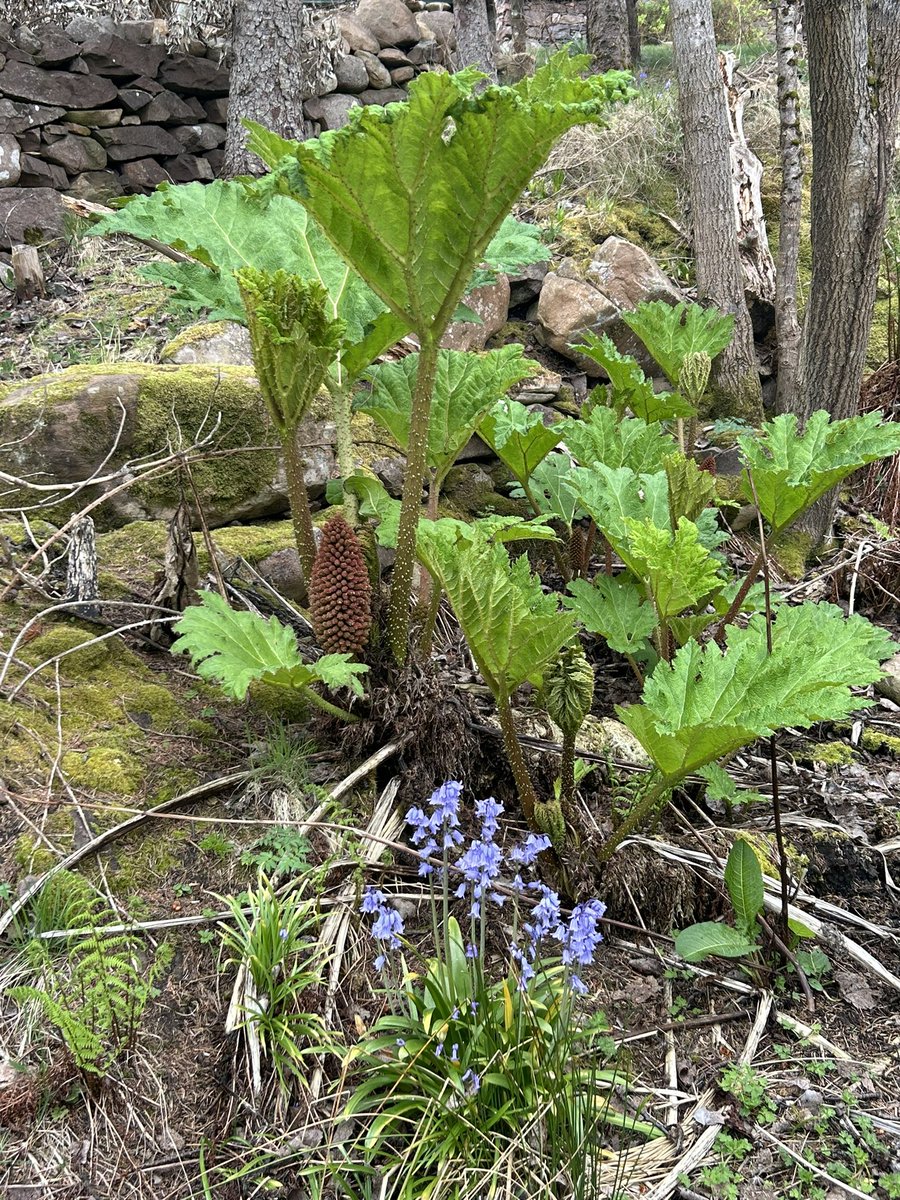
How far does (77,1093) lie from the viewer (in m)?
1.85

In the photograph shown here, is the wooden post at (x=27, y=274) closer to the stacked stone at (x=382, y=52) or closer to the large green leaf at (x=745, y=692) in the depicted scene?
the stacked stone at (x=382, y=52)

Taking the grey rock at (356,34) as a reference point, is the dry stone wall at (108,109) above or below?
below

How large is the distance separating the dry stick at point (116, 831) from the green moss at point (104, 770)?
0.38 ft

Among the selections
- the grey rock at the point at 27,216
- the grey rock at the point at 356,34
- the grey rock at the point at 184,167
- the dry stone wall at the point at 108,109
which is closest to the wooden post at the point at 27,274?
the grey rock at the point at 27,216

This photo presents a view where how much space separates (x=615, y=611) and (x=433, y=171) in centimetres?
151

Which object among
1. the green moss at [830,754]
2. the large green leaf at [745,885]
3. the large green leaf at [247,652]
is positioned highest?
the large green leaf at [247,652]

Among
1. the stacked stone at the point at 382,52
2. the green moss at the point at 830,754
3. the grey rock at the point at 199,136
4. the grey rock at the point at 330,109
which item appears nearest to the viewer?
the green moss at the point at 830,754

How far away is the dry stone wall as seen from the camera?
780 centimetres

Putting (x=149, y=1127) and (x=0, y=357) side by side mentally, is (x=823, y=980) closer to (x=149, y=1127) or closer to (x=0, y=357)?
(x=149, y=1127)

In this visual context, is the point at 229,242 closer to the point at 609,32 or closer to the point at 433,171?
the point at 433,171

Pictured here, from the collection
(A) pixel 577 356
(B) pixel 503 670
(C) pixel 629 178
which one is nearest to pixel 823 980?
(B) pixel 503 670

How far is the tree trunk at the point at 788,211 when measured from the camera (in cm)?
536

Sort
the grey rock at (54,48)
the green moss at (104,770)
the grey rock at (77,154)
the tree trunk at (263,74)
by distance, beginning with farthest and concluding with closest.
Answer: the grey rock at (77,154), the grey rock at (54,48), the tree trunk at (263,74), the green moss at (104,770)

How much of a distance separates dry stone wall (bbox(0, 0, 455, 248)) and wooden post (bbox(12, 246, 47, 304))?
3.86ft
